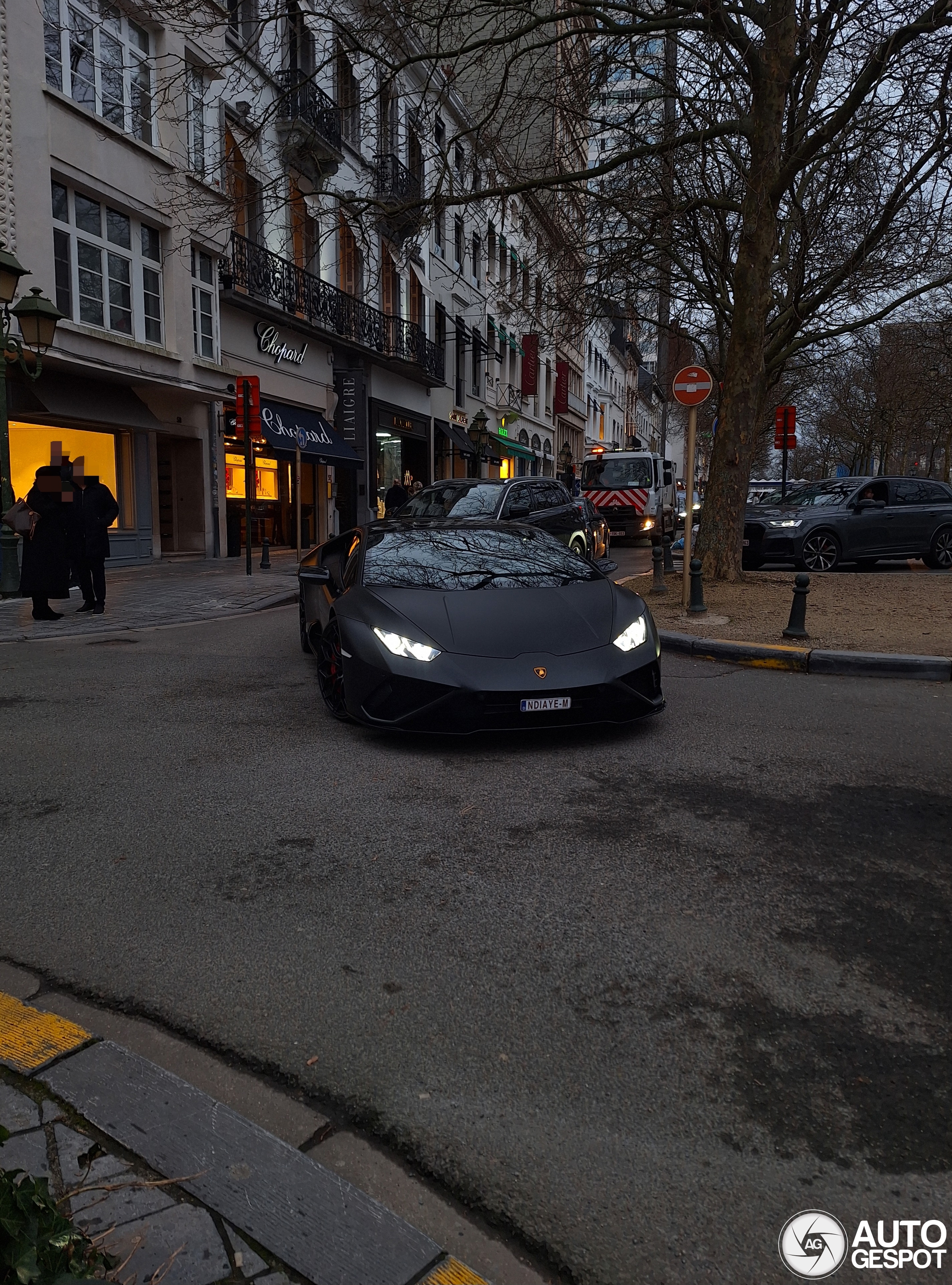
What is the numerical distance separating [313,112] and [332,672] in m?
21.5

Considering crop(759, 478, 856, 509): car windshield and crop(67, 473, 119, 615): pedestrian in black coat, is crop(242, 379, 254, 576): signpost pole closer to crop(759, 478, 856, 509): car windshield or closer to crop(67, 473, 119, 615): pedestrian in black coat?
crop(67, 473, 119, 615): pedestrian in black coat

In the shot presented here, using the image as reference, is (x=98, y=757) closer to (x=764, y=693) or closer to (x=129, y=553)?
(x=764, y=693)

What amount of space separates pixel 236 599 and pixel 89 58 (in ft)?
34.8

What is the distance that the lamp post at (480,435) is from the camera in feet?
112

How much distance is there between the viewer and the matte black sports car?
203 inches

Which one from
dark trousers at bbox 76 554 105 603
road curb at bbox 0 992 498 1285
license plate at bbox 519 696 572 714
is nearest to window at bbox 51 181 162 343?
dark trousers at bbox 76 554 105 603

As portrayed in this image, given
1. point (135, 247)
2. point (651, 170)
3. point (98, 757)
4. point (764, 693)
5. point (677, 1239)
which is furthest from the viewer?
point (135, 247)

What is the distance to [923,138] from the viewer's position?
43.3 ft

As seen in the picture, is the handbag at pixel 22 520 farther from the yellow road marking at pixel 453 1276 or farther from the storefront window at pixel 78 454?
the yellow road marking at pixel 453 1276

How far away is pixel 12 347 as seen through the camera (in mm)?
13164

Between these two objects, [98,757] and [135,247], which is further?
[135,247]

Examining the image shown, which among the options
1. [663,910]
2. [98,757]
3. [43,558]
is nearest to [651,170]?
[43,558]

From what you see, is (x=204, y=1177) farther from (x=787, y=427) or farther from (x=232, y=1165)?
(x=787, y=427)

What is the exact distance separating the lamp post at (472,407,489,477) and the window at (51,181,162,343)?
1632 cm
